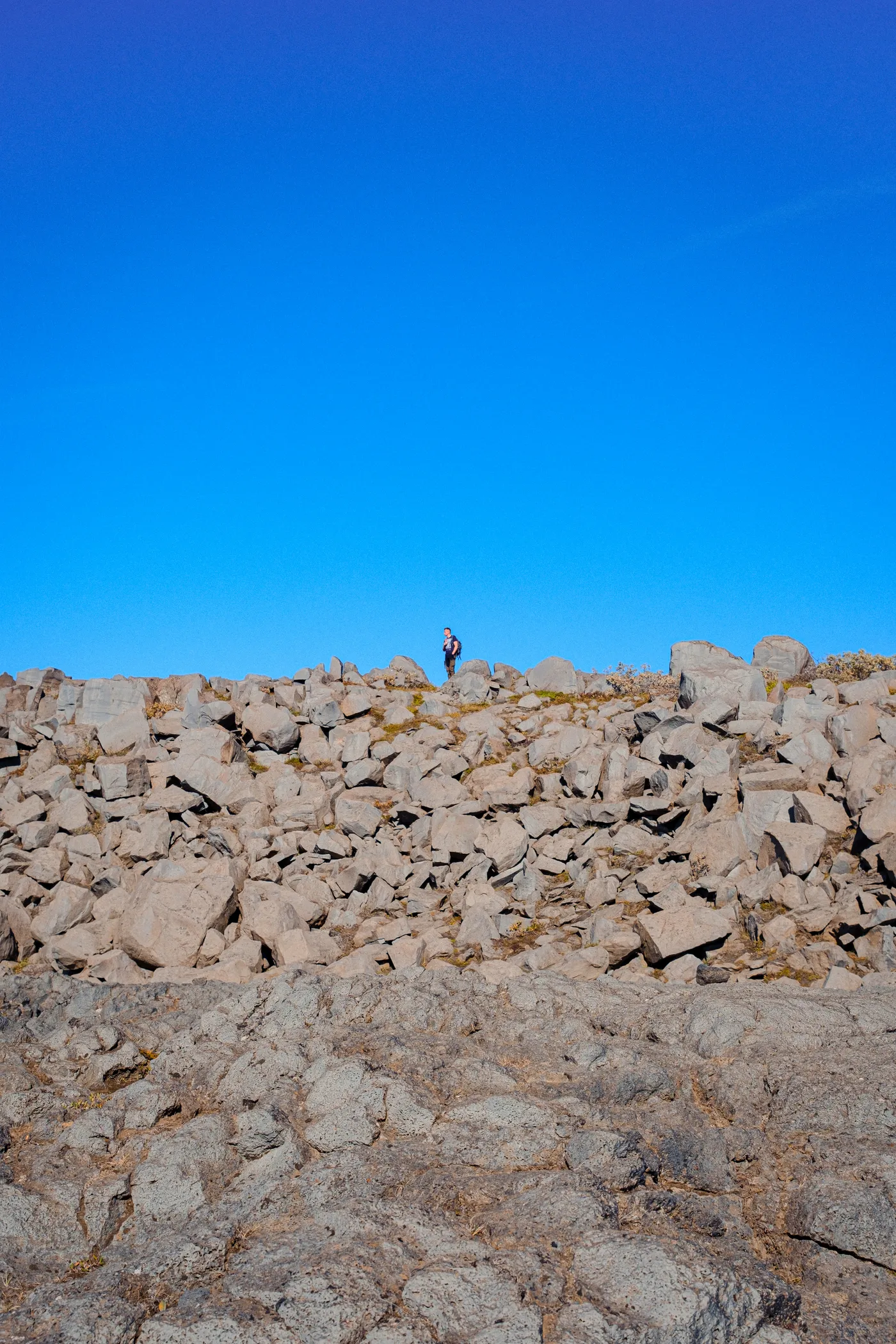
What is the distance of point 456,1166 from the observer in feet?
27.8

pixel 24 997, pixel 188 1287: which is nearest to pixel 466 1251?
pixel 188 1287

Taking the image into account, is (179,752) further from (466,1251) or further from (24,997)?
(466,1251)

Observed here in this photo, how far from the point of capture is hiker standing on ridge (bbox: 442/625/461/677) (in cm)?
2992

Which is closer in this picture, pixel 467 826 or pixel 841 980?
pixel 841 980

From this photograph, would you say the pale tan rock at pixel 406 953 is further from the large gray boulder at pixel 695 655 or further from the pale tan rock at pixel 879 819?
the large gray boulder at pixel 695 655

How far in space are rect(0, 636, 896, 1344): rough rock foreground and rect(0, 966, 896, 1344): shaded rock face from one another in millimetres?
34

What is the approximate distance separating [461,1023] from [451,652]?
19.4 metres

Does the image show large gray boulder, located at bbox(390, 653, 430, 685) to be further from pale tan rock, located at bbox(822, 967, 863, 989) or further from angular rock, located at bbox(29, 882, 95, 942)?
pale tan rock, located at bbox(822, 967, 863, 989)

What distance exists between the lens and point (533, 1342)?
631 centimetres

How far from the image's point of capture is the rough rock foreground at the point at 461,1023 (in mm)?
7031

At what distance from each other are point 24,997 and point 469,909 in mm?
6733

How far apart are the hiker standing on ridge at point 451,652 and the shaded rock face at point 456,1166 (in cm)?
1787

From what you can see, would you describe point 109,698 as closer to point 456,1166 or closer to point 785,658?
point 785,658

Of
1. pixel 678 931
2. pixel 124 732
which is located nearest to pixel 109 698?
pixel 124 732
